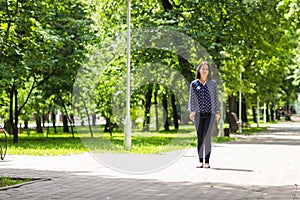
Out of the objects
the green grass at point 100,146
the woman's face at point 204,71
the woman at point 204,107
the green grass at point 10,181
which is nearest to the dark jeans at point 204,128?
the woman at point 204,107

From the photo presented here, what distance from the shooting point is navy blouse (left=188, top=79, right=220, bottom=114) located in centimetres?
1406

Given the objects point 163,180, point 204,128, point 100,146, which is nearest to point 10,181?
point 163,180

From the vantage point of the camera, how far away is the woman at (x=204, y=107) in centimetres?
1405

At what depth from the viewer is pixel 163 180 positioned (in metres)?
11.8

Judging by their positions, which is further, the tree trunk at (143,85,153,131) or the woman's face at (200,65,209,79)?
the tree trunk at (143,85,153,131)

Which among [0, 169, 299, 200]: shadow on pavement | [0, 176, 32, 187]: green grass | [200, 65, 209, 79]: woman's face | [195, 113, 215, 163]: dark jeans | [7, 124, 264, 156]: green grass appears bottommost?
[0, 169, 299, 200]: shadow on pavement

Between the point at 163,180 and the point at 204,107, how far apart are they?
2715 mm

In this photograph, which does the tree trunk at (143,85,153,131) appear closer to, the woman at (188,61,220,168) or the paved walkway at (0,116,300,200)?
the paved walkway at (0,116,300,200)

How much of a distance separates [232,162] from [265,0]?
59.9 feet

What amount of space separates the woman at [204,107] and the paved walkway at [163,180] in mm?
624

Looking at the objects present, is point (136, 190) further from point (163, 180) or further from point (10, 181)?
point (10, 181)

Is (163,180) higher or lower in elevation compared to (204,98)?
lower

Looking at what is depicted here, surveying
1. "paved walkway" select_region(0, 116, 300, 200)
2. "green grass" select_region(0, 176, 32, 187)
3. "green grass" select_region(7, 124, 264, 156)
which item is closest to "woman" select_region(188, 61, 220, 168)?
"paved walkway" select_region(0, 116, 300, 200)

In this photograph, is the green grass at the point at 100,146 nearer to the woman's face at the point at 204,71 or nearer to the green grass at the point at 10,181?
the woman's face at the point at 204,71
